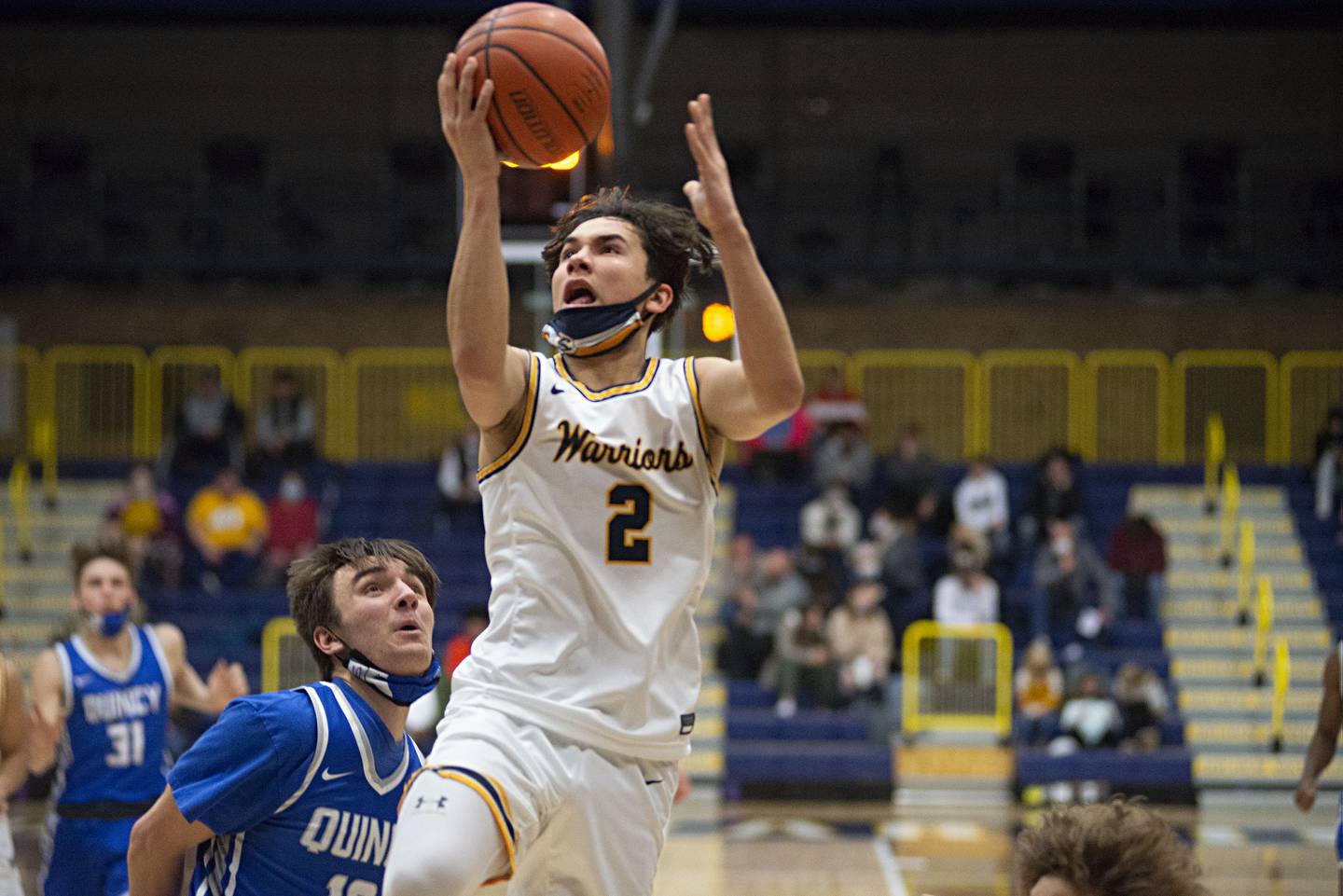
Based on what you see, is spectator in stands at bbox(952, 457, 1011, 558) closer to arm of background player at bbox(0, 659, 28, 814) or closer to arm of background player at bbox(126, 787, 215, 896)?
arm of background player at bbox(0, 659, 28, 814)

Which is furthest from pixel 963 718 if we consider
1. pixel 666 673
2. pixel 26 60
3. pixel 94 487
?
pixel 26 60

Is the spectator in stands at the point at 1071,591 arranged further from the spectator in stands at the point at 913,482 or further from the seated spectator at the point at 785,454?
the seated spectator at the point at 785,454

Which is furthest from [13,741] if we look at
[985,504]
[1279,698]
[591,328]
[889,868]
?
[985,504]

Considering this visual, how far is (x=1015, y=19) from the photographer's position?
20.3 meters

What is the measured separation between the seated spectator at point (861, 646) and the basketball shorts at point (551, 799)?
12.3 m

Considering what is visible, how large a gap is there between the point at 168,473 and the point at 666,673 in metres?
16.4

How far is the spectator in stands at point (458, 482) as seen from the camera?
735 inches

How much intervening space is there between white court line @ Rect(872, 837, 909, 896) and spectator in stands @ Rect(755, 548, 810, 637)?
12.3ft

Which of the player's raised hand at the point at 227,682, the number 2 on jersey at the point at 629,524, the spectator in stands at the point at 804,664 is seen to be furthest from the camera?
the spectator in stands at the point at 804,664

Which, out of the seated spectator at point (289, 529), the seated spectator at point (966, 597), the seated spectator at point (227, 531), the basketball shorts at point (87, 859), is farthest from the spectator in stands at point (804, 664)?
the basketball shorts at point (87, 859)

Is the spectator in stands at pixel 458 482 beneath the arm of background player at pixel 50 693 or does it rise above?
above

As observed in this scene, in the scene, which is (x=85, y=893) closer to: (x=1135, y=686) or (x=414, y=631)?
(x=414, y=631)

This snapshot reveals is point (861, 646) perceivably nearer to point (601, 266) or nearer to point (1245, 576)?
point (1245, 576)

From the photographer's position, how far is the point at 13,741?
6.01 m
